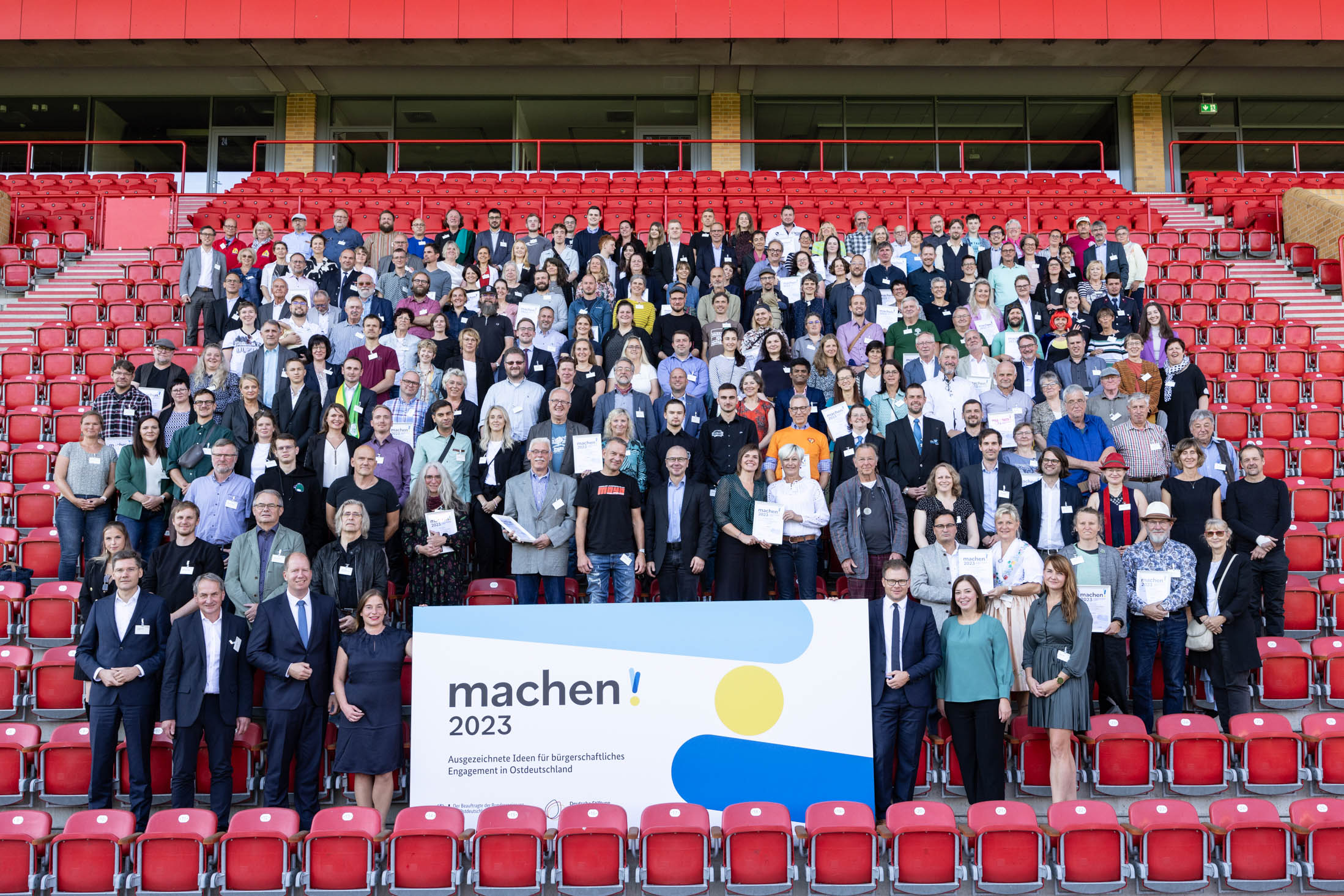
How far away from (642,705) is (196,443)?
4.02 meters

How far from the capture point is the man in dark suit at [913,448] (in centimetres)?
859

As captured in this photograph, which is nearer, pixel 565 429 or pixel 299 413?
pixel 565 429

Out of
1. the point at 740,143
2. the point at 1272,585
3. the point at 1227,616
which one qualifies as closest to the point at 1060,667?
the point at 1227,616

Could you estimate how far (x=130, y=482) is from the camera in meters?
8.45

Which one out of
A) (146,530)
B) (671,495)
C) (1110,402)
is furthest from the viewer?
(1110,402)

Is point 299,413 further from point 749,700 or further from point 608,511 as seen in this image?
point 749,700

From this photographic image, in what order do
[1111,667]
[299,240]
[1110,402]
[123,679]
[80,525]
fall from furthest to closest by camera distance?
[299,240] < [1110,402] < [80,525] < [1111,667] < [123,679]

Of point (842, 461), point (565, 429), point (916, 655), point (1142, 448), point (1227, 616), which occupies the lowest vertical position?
point (916, 655)

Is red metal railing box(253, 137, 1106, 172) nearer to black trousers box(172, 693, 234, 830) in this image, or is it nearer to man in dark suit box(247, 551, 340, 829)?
man in dark suit box(247, 551, 340, 829)

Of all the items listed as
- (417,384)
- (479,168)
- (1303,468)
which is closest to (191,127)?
(479,168)

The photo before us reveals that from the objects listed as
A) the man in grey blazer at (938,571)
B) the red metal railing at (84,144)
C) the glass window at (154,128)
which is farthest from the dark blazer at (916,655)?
the glass window at (154,128)

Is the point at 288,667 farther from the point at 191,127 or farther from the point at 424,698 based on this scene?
the point at 191,127

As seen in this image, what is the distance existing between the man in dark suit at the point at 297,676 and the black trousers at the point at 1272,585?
20.7 ft

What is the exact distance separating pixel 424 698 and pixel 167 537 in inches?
111
